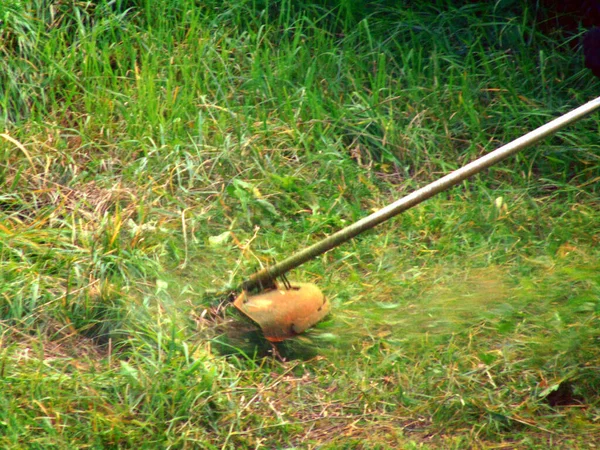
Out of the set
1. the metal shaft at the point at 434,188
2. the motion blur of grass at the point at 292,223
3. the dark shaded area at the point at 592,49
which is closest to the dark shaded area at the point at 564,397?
the motion blur of grass at the point at 292,223

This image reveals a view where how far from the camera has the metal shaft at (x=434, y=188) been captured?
9.87 feet

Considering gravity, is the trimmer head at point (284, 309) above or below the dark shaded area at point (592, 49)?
below

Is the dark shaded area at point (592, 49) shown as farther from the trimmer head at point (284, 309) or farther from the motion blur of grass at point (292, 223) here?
the trimmer head at point (284, 309)

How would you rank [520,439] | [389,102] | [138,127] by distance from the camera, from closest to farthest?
[520,439] < [138,127] < [389,102]

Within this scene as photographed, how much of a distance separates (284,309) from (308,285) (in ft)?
0.62

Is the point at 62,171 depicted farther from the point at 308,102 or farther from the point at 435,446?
the point at 435,446

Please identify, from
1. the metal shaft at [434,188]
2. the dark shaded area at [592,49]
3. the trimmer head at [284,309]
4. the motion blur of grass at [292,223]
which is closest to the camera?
the motion blur of grass at [292,223]

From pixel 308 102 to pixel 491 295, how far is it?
1365 mm

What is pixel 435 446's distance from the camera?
2.71 metres

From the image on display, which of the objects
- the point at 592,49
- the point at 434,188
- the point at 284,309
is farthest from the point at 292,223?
the point at 592,49

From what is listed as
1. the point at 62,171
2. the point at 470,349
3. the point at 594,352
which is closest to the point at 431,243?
the point at 470,349

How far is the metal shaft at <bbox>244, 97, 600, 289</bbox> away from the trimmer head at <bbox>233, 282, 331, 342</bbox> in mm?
93

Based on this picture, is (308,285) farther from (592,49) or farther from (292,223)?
(592,49)

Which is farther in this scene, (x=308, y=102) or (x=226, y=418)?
(x=308, y=102)
